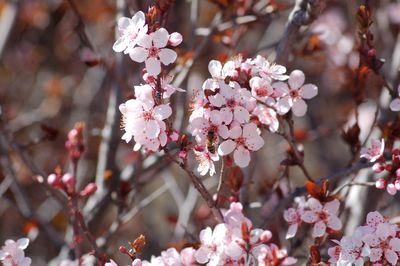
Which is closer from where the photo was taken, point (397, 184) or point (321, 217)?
point (397, 184)

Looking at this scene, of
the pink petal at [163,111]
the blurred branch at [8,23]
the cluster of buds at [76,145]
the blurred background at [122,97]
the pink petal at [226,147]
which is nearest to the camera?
the pink petal at [163,111]

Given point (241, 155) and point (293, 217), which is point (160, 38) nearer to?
point (241, 155)

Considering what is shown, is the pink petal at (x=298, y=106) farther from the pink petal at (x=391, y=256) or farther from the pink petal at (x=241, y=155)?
the pink petal at (x=391, y=256)

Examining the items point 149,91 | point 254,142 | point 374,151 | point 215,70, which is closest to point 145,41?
point 149,91

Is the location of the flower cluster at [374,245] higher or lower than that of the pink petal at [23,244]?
lower

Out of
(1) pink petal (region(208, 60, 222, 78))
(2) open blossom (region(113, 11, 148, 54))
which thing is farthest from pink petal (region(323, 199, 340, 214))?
(2) open blossom (region(113, 11, 148, 54))

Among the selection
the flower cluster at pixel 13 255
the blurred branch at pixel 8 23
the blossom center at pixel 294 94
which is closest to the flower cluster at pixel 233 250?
the flower cluster at pixel 13 255

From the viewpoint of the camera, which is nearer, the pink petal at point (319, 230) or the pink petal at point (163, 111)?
the pink petal at point (163, 111)
